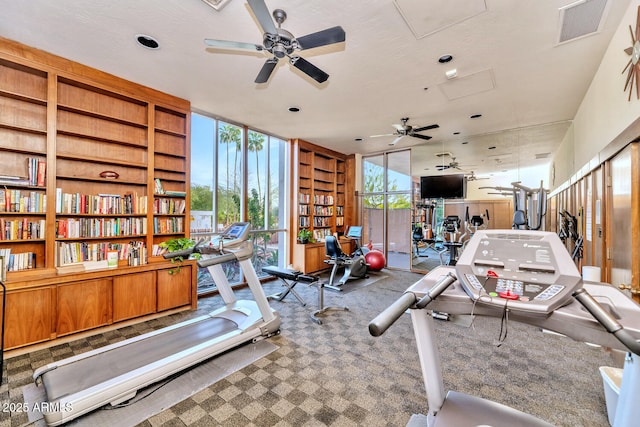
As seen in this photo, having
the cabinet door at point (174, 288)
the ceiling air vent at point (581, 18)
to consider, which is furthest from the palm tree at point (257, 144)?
the ceiling air vent at point (581, 18)

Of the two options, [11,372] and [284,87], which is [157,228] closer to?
[11,372]

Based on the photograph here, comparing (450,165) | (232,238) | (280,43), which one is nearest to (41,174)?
(232,238)

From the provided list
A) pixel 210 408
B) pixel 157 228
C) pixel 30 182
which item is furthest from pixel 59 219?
pixel 210 408

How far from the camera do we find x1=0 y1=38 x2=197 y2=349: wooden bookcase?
Result: 114 inches

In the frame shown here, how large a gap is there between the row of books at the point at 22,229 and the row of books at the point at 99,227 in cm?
15

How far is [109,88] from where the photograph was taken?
11.3 feet

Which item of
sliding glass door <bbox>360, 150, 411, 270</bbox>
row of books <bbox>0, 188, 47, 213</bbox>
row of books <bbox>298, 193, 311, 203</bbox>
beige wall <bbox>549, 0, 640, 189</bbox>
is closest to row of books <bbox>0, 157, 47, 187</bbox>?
row of books <bbox>0, 188, 47, 213</bbox>

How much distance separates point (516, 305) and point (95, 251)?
431cm

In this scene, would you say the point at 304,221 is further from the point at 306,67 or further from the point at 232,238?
the point at 306,67

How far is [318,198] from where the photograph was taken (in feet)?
23.1

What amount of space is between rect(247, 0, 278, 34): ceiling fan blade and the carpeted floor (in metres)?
2.89

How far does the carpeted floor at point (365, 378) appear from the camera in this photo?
1.96 metres

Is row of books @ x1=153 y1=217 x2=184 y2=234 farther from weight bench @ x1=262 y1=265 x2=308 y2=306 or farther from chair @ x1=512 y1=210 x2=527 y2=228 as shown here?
chair @ x1=512 y1=210 x2=527 y2=228

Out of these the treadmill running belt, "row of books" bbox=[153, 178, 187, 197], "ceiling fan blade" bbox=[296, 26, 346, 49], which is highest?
"ceiling fan blade" bbox=[296, 26, 346, 49]
